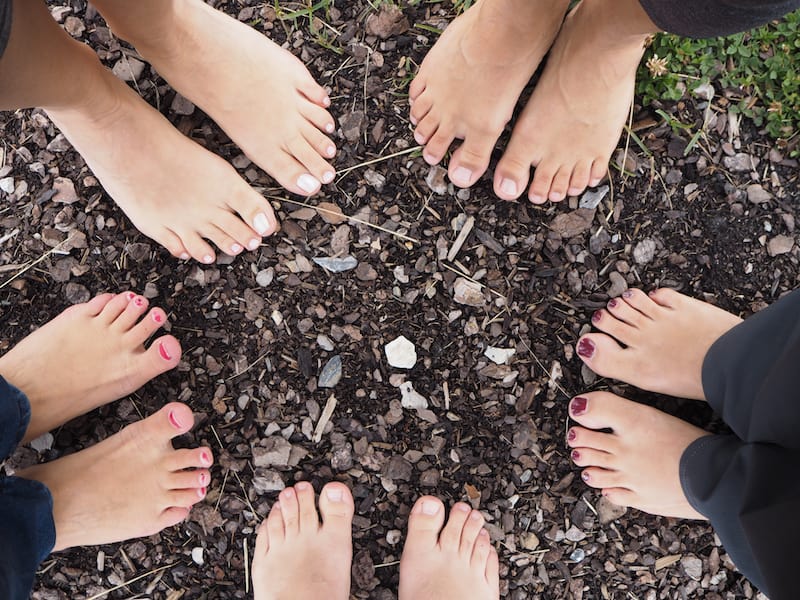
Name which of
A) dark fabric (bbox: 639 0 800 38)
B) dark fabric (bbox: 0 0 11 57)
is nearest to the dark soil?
dark fabric (bbox: 639 0 800 38)

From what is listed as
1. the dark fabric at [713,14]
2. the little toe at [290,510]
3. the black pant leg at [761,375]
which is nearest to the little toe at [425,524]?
the little toe at [290,510]

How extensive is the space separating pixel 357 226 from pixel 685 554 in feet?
3.74

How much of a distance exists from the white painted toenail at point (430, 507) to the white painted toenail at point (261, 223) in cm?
77

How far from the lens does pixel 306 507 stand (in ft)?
4.81

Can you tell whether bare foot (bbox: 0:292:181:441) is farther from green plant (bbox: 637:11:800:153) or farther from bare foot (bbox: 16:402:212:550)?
green plant (bbox: 637:11:800:153)

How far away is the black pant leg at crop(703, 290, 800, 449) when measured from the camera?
1.00 meters

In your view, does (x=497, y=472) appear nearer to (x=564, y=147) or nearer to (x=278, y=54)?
(x=564, y=147)

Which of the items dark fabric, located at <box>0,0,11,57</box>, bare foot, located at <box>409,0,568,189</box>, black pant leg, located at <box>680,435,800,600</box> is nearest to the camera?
dark fabric, located at <box>0,0,11,57</box>

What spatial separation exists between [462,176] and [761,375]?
2.48 feet

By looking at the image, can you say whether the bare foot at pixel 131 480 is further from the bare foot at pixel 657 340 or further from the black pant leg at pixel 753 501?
the black pant leg at pixel 753 501

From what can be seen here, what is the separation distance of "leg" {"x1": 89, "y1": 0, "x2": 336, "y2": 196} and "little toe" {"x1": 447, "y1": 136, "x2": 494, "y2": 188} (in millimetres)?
299

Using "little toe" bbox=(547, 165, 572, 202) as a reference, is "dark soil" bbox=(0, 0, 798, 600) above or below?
below

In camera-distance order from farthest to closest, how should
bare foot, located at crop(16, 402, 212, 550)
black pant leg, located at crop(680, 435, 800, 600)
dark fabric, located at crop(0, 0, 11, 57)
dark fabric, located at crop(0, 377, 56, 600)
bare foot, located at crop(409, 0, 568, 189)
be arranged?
bare foot, located at crop(16, 402, 212, 550) < bare foot, located at crop(409, 0, 568, 189) < dark fabric, located at crop(0, 377, 56, 600) < black pant leg, located at crop(680, 435, 800, 600) < dark fabric, located at crop(0, 0, 11, 57)

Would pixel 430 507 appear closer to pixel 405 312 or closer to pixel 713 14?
pixel 405 312
